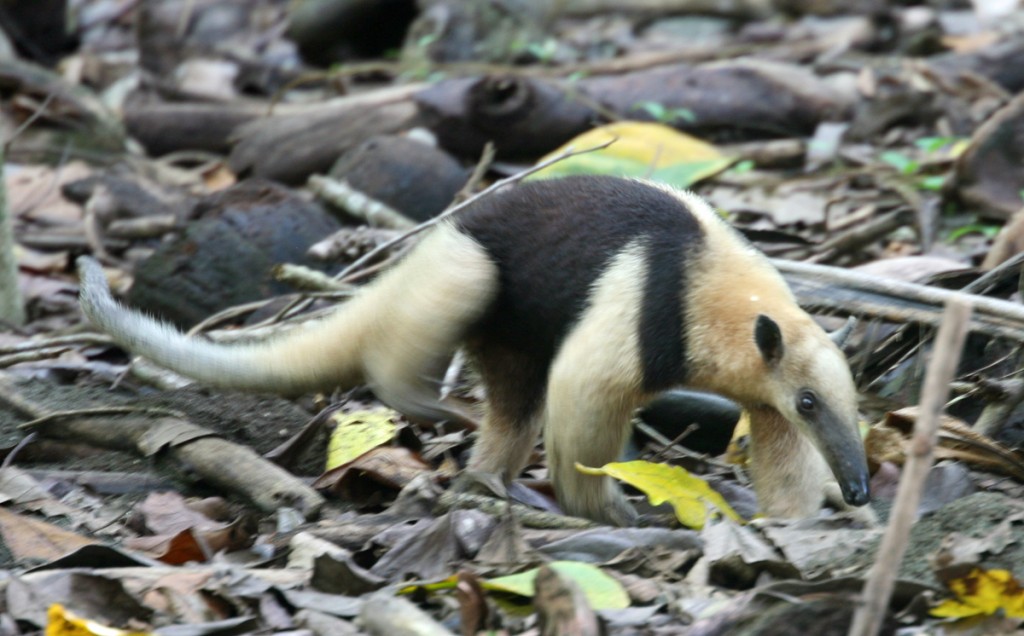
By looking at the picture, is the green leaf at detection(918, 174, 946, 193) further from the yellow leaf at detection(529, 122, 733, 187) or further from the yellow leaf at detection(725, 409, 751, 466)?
the yellow leaf at detection(725, 409, 751, 466)

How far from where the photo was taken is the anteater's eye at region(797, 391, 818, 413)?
4441 millimetres

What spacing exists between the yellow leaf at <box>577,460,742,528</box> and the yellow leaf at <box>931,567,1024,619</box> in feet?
3.21

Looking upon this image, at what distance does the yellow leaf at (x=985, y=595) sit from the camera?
3.59 m

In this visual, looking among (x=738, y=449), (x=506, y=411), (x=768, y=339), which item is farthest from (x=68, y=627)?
(x=738, y=449)

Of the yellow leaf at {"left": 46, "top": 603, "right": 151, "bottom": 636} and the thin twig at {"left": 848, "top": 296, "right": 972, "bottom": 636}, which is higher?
the thin twig at {"left": 848, "top": 296, "right": 972, "bottom": 636}

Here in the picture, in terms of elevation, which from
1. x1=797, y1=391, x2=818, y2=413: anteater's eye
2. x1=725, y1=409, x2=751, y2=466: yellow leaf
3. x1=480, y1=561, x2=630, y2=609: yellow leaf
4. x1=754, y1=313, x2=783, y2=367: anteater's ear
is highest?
x1=754, y1=313, x2=783, y2=367: anteater's ear

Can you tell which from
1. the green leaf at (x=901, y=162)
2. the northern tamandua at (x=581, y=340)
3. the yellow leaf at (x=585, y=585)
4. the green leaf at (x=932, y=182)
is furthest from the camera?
the green leaf at (x=901, y=162)

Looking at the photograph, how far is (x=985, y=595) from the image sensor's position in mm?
3600

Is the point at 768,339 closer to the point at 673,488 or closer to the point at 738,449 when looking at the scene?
the point at 673,488

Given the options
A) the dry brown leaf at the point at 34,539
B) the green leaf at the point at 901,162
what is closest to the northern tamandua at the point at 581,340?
the dry brown leaf at the point at 34,539

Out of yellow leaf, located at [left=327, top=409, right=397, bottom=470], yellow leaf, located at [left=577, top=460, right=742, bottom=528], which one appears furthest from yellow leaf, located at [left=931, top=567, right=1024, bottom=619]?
yellow leaf, located at [left=327, top=409, right=397, bottom=470]

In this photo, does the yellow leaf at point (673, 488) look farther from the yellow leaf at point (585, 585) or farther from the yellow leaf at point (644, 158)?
the yellow leaf at point (644, 158)

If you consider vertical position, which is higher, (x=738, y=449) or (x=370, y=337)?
(x=370, y=337)

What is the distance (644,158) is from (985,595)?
4506mm
